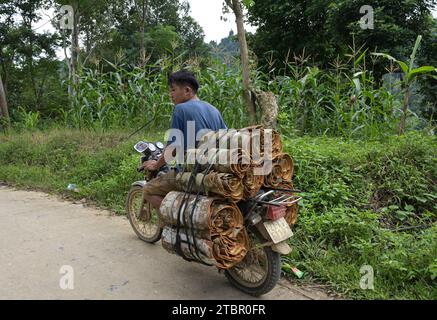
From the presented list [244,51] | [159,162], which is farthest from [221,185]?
[244,51]

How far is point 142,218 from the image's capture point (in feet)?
15.0

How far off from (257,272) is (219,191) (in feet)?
2.74

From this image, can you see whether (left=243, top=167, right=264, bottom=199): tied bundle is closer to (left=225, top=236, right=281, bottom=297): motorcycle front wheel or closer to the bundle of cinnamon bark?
the bundle of cinnamon bark

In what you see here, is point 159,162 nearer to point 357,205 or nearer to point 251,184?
point 251,184

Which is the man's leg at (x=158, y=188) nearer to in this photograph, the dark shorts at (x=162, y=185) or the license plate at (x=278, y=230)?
the dark shorts at (x=162, y=185)

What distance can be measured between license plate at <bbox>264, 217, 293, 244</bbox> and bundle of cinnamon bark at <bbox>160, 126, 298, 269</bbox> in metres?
0.19

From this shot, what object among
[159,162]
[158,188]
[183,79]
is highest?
[183,79]

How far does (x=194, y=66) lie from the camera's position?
805 cm

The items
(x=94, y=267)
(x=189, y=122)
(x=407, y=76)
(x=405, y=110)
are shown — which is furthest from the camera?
(x=405, y=110)

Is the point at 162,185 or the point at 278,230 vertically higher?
the point at 162,185

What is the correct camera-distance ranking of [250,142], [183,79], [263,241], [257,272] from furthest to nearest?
[183,79]
[257,272]
[263,241]
[250,142]

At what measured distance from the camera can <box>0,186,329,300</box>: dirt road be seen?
3.31 m

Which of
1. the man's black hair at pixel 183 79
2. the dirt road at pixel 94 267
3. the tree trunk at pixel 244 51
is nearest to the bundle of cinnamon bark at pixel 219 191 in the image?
the dirt road at pixel 94 267

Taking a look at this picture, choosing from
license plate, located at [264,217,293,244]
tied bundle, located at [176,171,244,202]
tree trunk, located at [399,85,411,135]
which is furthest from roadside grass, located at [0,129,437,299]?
tied bundle, located at [176,171,244,202]
